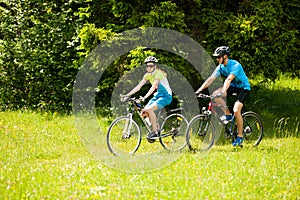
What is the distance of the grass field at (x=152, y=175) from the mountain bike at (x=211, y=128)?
246 mm

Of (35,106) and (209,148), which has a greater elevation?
(35,106)

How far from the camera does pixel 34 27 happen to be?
14719mm

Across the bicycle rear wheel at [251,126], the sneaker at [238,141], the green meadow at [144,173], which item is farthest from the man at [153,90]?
the bicycle rear wheel at [251,126]

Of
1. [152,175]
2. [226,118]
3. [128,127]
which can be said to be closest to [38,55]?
[128,127]

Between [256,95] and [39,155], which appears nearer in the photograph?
[39,155]

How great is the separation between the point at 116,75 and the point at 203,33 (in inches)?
101

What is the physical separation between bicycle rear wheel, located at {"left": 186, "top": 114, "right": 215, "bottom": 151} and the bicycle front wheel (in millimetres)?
967

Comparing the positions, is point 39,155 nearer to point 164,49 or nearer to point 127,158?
point 127,158

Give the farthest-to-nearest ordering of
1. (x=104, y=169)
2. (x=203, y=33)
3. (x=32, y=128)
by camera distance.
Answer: (x=203, y=33) → (x=32, y=128) → (x=104, y=169)

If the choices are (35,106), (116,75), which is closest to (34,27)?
(35,106)

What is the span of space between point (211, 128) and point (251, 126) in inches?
51.4

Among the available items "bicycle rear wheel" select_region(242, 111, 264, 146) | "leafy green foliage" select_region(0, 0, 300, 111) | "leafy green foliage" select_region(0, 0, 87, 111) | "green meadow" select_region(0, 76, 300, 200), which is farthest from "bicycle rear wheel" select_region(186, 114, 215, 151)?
"leafy green foliage" select_region(0, 0, 87, 111)

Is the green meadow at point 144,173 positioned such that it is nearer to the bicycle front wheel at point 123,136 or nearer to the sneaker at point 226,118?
the bicycle front wheel at point 123,136

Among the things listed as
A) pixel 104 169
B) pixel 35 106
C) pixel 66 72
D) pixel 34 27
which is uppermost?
pixel 34 27
